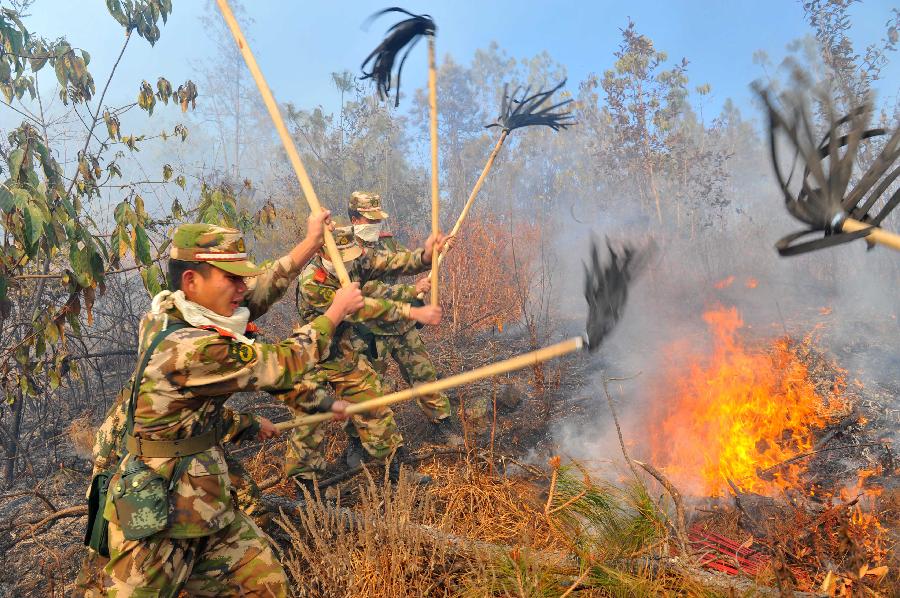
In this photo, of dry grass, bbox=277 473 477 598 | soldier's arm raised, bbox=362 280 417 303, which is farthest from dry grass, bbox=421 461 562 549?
soldier's arm raised, bbox=362 280 417 303

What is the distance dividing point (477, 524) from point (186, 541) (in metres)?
1.76

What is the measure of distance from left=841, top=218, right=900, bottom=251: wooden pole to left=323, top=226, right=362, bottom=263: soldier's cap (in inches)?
141

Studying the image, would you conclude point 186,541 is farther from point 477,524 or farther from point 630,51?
point 630,51

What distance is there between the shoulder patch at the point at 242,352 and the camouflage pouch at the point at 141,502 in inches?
25.1

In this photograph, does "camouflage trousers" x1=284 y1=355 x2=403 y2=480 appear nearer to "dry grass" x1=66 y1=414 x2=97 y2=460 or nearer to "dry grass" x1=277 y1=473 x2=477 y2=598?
"dry grass" x1=277 y1=473 x2=477 y2=598

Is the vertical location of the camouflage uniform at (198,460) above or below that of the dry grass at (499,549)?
A: above

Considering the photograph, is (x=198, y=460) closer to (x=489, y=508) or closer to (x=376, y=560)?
(x=376, y=560)

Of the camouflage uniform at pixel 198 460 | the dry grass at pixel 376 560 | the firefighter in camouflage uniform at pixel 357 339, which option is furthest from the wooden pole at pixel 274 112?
the firefighter in camouflage uniform at pixel 357 339

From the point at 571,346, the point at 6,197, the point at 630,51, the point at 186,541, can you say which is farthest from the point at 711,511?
the point at 630,51

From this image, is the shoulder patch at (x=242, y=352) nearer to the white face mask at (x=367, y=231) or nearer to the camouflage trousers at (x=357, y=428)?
the camouflage trousers at (x=357, y=428)

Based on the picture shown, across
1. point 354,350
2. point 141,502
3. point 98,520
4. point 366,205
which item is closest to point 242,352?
point 141,502

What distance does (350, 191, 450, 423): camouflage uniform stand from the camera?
4.99m

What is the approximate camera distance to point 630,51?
13094 millimetres

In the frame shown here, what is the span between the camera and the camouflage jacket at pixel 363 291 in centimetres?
450
